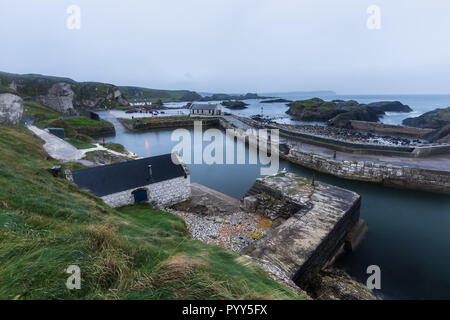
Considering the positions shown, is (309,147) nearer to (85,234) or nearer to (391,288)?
(391,288)

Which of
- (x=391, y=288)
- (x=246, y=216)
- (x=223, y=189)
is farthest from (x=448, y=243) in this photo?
(x=223, y=189)

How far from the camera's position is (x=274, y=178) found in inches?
A: 664

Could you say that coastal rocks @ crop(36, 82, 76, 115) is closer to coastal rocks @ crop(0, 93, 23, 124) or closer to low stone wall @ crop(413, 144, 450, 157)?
coastal rocks @ crop(0, 93, 23, 124)

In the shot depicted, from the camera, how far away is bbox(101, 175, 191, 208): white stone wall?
43.2 feet

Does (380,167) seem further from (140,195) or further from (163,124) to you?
(163,124)

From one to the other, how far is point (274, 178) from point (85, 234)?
47.6 ft

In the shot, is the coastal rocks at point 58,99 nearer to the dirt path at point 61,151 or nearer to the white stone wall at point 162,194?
the dirt path at point 61,151

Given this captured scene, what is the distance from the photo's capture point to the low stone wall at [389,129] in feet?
145

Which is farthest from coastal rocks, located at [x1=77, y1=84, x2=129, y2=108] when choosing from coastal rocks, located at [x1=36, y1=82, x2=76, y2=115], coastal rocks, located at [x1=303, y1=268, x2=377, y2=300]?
coastal rocks, located at [x1=303, y1=268, x2=377, y2=300]

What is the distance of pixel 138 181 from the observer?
45.3 feet

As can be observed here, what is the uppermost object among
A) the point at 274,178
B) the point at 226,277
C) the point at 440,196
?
the point at 226,277

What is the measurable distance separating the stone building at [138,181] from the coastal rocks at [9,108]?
18.8 meters

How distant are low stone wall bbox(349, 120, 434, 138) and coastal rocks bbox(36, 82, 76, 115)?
286 feet

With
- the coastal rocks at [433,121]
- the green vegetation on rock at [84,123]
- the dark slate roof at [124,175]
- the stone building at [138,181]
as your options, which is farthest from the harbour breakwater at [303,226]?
the coastal rocks at [433,121]
